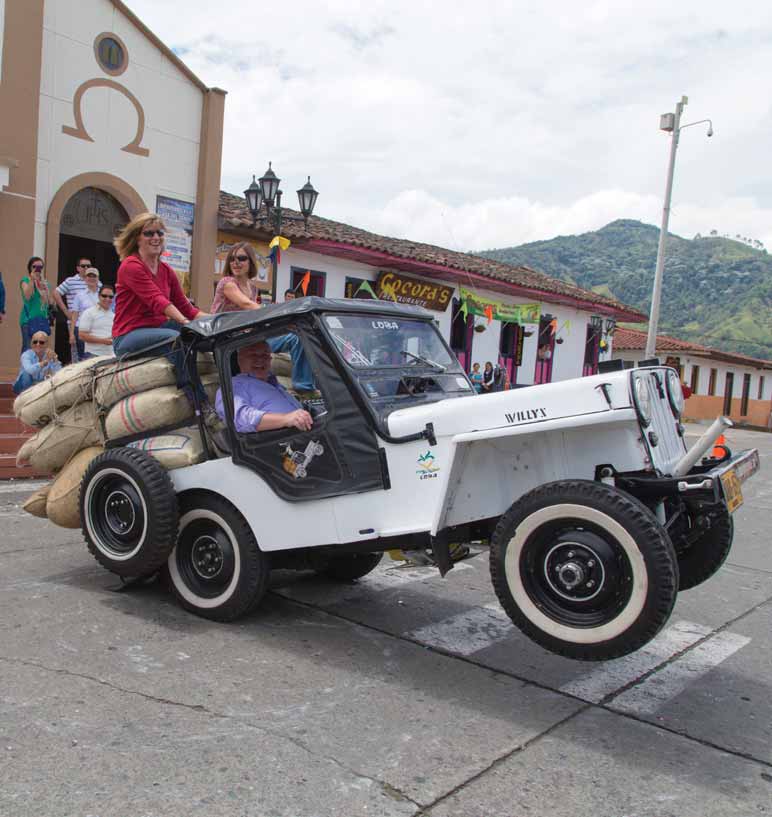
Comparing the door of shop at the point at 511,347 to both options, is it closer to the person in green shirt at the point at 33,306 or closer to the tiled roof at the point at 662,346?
the tiled roof at the point at 662,346

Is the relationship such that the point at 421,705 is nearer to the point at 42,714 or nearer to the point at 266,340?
the point at 42,714

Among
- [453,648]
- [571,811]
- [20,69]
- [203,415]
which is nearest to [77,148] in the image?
[20,69]

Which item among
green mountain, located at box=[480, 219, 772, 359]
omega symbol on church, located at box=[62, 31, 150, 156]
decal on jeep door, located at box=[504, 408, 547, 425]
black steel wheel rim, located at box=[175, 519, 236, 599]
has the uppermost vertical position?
green mountain, located at box=[480, 219, 772, 359]

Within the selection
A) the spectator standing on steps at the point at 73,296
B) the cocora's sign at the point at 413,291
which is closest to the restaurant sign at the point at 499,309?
the cocora's sign at the point at 413,291

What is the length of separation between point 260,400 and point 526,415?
1.53 meters

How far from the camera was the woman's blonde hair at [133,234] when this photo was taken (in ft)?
16.4

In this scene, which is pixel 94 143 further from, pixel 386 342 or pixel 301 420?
pixel 301 420

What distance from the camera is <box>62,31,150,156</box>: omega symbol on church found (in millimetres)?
13562

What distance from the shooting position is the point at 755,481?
534 inches

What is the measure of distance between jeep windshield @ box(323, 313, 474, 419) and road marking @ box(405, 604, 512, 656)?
1352 millimetres

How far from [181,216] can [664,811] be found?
14409mm

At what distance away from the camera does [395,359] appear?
4.40 m

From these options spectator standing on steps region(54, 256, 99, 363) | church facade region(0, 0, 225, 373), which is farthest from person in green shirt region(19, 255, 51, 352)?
church facade region(0, 0, 225, 373)

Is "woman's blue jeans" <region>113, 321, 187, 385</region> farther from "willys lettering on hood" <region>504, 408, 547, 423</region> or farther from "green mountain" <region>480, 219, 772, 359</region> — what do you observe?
"green mountain" <region>480, 219, 772, 359</region>
